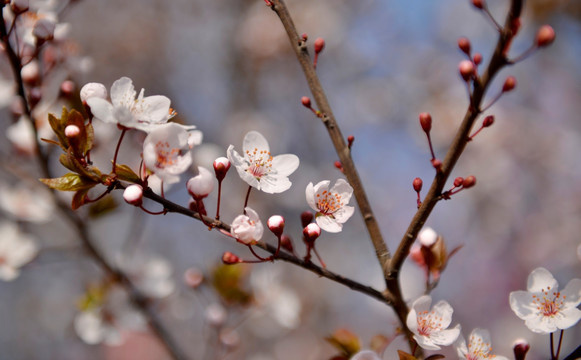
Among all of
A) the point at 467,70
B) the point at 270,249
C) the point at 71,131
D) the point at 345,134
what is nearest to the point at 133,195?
the point at 71,131

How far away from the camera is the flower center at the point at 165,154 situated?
1.02 metres

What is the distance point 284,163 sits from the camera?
1288 mm

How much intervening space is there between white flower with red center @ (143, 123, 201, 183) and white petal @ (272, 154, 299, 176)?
27cm

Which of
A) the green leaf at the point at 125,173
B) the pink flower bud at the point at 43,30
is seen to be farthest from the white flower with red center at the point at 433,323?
the pink flower bud at the point at 43,30

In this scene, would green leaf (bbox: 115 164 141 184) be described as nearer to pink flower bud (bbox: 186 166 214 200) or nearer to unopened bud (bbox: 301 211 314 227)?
pink flower bud (bbox: 186 166 214 200)

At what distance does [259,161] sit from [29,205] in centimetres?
162

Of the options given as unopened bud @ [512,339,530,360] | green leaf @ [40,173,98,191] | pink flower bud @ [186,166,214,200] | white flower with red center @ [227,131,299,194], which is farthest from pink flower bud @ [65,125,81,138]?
unopened bud @ [512,339,530,360]

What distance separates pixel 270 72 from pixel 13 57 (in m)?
4.85

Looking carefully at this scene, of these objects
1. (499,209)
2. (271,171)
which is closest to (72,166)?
(271,171)

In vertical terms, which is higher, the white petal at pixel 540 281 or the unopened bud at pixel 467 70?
the unopened bud at pixel 467 70

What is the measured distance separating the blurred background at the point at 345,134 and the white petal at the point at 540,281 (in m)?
3.84

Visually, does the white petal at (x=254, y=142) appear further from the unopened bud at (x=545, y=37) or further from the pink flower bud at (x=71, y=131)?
the unopened bud at (x=545, y=37)

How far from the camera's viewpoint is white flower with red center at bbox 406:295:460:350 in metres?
1.11

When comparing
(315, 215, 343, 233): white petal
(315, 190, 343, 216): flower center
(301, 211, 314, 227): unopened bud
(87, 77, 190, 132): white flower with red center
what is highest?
(87, 77, 190, 132): white flower with red center
